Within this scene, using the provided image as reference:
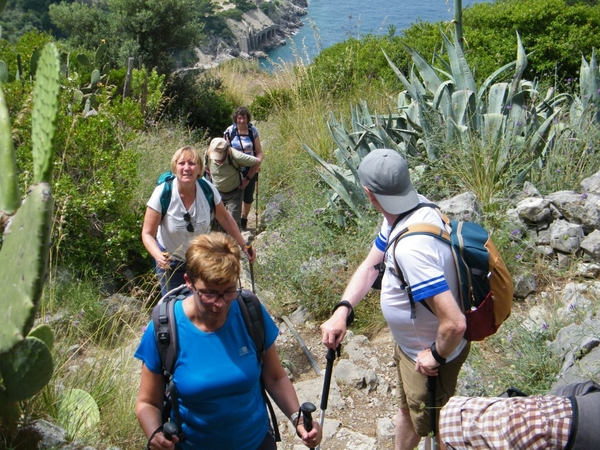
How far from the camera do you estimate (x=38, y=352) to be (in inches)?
77.4

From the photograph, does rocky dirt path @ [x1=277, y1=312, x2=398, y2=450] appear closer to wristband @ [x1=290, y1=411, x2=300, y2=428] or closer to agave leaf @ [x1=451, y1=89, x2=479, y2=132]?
wristband @ [x1=290, y1=411, x2=300, y2=428]

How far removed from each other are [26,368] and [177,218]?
2.38 m

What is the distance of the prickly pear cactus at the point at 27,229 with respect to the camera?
170cm

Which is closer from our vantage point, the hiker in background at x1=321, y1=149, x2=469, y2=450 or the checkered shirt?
the checkered shirt

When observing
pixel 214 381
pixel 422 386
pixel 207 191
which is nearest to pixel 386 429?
pixel 422 386

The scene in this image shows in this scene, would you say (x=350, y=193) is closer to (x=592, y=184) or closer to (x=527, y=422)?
(x=592, y=184)

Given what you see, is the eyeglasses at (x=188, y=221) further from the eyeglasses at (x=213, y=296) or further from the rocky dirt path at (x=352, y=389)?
the eyeglasses at (x=213, y=296)

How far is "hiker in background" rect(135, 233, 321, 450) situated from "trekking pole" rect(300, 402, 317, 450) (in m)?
0.02

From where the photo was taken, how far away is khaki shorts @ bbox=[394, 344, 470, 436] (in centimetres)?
290

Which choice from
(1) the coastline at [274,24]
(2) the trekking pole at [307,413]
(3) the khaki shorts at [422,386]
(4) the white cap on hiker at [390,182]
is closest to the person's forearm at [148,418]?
(2) the trekking pole at [307,413]

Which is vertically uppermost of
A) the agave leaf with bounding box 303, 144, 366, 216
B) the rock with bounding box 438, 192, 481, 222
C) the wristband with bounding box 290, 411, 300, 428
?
the wristband with bounding box 290, 411, 300, 428

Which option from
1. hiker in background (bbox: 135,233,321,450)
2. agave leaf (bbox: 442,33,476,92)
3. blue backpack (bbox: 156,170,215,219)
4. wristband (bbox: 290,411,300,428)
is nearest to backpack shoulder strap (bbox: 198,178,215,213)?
blue backpack (bbox: 156,170,215,219)

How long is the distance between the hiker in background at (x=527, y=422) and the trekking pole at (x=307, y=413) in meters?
0.63

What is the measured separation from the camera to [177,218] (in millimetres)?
4312
